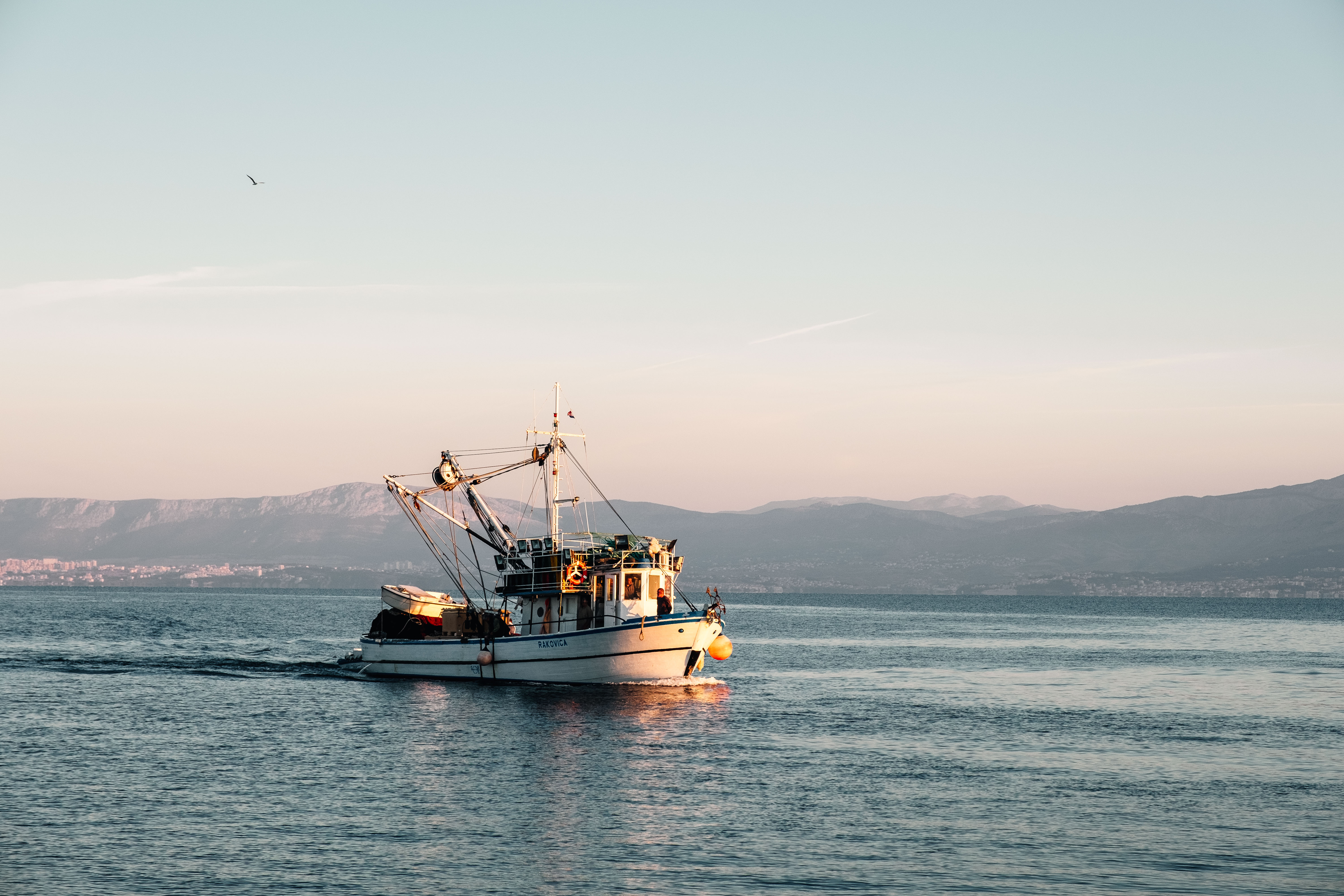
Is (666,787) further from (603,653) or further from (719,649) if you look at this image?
(719,649)

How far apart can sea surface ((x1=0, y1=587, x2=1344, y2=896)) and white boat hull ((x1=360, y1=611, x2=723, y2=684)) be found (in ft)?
3.30

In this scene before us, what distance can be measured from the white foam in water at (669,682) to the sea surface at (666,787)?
15.9 inches

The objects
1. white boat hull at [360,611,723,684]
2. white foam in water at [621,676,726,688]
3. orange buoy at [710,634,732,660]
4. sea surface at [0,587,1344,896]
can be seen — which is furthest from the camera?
orange buoy at [710,634,732,660]

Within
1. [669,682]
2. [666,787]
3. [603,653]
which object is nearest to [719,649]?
[669,682]

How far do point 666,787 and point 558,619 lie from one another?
98.3 ft

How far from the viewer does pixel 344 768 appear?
45.9 metres

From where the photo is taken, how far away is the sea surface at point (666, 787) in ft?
103

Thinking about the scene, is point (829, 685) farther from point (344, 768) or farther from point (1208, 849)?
point (1208, 849)

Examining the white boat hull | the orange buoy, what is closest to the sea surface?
the white boat hull

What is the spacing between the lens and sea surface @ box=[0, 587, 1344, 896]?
31.3 meters

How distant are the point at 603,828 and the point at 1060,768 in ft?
66.2

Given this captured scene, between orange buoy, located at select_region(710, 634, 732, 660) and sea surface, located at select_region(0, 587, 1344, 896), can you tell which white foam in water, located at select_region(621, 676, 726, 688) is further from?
orange buoy, located at select_region(710, 634, 732, 660)

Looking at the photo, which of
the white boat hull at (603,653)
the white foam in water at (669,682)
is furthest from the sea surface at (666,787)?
the white boat hull at (603,653)

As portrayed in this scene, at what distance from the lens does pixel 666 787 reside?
140ft
